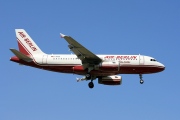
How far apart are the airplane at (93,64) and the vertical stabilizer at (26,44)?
102 cm

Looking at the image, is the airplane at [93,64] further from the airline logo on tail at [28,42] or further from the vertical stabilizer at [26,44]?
the airline logo on tail at [28,42]

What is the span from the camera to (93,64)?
69812 mm

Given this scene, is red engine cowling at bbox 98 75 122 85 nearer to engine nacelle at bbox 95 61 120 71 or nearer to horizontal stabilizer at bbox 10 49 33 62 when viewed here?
engine nacelle at bbox 95 61 120 71

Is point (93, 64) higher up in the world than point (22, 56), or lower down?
lower down

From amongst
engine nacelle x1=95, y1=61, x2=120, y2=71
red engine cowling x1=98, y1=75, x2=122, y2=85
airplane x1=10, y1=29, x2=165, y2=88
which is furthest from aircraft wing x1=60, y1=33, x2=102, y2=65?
red engine cowling x1=98, y1=75, x2=122, y2=85

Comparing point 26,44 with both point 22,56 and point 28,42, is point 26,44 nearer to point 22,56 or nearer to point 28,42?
point 28,42

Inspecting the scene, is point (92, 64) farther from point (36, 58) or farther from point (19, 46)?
point (19, 46)

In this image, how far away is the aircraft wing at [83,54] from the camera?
2583 inches

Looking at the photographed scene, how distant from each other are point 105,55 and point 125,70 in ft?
13.8

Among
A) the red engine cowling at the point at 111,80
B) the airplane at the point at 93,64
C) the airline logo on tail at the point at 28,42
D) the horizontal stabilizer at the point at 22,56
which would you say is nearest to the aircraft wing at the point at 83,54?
the airplane at the point at 93,64

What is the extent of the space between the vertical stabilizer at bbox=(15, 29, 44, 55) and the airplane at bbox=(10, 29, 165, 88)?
40.2 inches

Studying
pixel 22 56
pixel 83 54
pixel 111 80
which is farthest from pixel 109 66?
pixel 22 56

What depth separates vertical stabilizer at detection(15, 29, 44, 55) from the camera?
75.6 meters

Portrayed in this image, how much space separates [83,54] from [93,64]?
2521 mm
